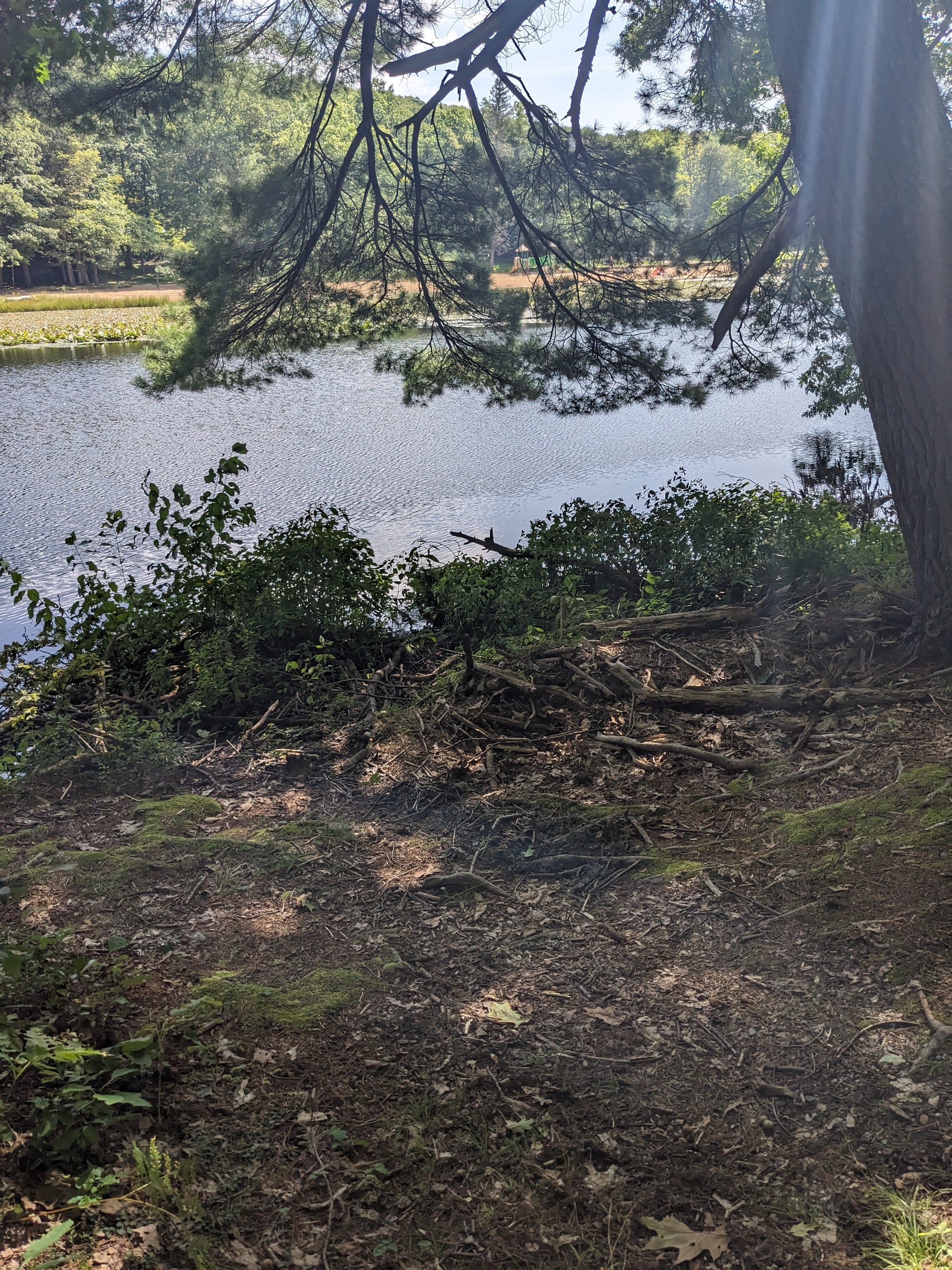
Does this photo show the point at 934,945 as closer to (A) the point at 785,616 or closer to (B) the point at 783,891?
(B) the point at 783,891

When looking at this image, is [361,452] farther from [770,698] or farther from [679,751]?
[679,751]

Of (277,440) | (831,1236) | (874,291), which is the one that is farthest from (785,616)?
(277,440)

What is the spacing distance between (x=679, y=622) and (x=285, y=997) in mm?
2892

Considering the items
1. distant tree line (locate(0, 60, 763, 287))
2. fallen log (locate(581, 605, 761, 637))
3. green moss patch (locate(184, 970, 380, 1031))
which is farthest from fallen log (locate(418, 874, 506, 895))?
distant tree line (locate(0, 60, 763, 287))

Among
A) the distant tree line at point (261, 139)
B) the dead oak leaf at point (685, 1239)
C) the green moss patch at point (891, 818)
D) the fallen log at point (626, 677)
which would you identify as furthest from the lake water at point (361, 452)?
the dead oak leaf at point (685, 1239)

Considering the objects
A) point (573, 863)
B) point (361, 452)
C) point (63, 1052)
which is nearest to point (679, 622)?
point (573, 863)

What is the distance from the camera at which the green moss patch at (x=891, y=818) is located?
2.51 m

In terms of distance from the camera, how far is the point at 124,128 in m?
5.39

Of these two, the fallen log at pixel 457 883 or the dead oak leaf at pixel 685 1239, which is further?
the fallen log at pixel 457 883

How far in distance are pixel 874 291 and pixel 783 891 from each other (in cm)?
230

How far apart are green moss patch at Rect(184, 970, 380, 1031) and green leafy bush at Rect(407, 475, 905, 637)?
116 inches

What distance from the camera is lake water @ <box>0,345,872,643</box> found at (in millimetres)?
8438

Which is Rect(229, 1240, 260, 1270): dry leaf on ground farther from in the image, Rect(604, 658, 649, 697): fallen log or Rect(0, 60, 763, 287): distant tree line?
Rect(0, 60, 763, 287): distant tree line

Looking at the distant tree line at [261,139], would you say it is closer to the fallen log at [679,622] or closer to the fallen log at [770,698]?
the fallen log at [679,622]
